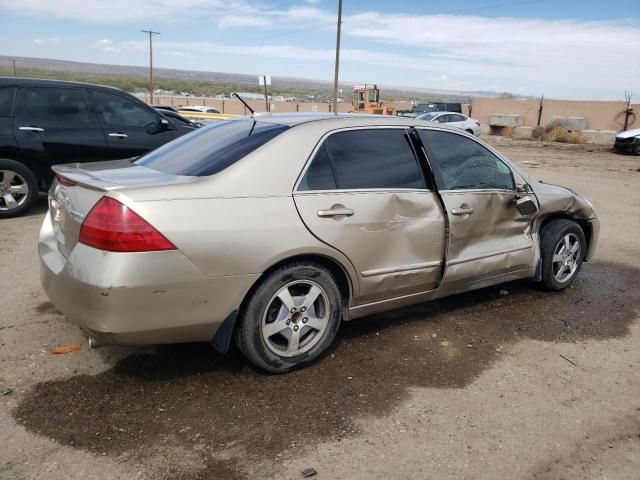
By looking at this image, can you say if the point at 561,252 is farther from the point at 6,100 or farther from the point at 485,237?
the point at 6,100

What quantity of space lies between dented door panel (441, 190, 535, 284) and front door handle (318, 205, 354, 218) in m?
0.89

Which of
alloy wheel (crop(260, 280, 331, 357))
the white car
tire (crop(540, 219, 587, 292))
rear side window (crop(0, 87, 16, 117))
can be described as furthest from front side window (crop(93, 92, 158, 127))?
the white car

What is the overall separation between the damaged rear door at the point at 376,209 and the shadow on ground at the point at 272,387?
451mm

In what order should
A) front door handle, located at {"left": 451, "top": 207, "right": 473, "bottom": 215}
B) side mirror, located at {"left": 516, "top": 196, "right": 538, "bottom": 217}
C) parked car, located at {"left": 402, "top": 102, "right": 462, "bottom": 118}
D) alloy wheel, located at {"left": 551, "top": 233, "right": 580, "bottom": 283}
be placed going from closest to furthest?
1. front door handle, located at {"left": 451, "top": 207, "right": 473, "bottom": 215}
2. side mirror, located at {"left": 516, "top": 196, "right": 538, "bottom": 217}
3. alloy wheel, located at {"left": 551, "top": 233, "right": 580, "bottom": 283}
4. parked car, located at {"left": 402, "top": 102, "right": 462, "bottom": 118}

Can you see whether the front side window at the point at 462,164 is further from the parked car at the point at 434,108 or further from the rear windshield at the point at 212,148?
the parked car at the point at 434,108

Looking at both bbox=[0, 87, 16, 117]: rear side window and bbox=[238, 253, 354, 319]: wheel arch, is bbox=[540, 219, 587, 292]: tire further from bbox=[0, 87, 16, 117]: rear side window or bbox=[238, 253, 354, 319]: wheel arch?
bbox=[0, 87, 16, 117]: rear side window

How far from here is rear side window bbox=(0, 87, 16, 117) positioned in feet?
23.6

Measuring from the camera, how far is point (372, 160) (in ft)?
12.3

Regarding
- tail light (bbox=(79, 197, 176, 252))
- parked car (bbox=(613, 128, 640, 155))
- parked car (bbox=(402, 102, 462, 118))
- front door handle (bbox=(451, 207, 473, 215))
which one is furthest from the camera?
parked car (bbox=(402, 102, 462, 118))

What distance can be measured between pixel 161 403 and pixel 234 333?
552mm

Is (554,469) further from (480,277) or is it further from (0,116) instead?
(0,116)

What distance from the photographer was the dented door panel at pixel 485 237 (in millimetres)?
4070

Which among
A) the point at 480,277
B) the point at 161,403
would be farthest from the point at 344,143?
the point at 161,403

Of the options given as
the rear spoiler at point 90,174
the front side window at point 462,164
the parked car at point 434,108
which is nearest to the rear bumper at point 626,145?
the parked car at point 434,108
